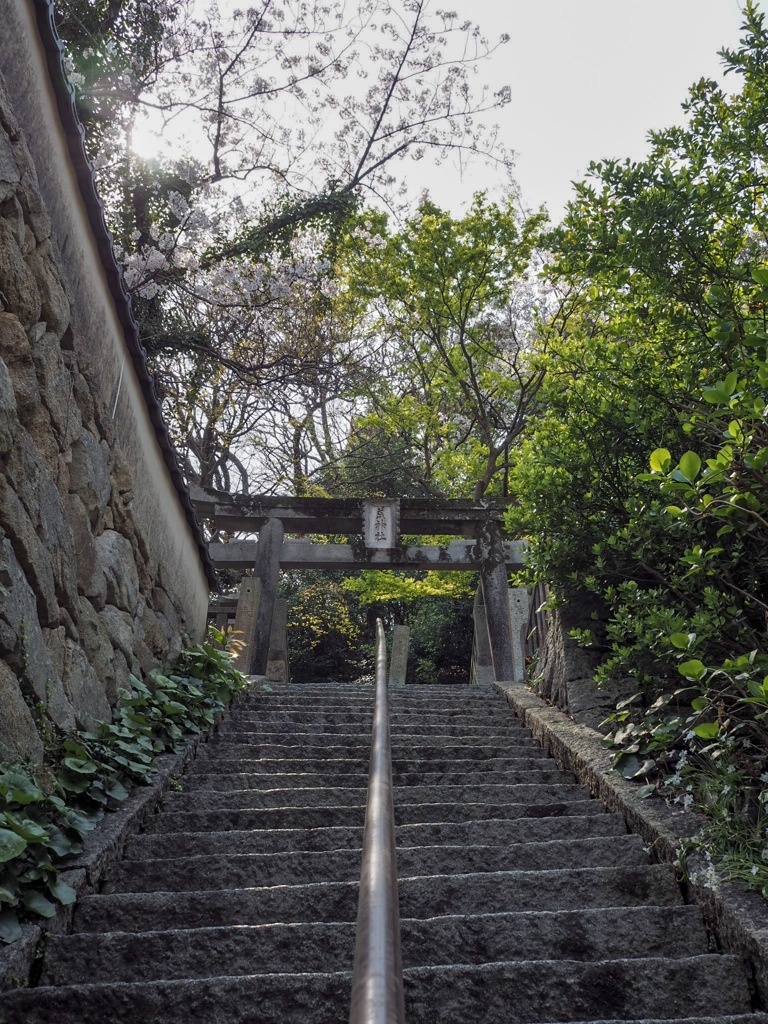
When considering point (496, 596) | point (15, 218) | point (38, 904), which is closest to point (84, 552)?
point (15, 218)

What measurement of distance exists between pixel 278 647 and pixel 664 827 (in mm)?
7762

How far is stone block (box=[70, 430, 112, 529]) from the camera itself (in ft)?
13.1

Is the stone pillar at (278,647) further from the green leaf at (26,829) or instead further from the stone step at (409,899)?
the green leaf at (26,829)

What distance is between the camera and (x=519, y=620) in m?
10.9

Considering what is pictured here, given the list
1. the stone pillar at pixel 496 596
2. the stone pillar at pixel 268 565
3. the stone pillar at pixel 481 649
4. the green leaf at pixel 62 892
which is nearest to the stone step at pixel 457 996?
the green leaf at pixel 62 892

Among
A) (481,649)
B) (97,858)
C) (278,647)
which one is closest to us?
(97,858)

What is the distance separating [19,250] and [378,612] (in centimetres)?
1468

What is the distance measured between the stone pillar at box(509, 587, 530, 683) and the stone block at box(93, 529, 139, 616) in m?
5.98

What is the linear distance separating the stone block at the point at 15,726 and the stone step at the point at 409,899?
574mm

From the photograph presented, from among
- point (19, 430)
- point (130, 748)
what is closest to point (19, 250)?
point (19, 430)

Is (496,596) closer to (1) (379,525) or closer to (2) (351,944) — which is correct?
(1) (379,525)

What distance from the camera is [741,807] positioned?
3139mm

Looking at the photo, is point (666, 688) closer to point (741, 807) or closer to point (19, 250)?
point (741, 807)

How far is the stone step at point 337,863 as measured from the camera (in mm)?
2932
